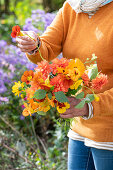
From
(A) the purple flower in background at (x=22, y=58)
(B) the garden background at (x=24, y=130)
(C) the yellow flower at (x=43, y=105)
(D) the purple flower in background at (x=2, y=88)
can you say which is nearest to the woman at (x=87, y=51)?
(C) the yellow flower at (x=43, y=105)

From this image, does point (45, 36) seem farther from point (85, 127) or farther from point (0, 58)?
point (0, 58)

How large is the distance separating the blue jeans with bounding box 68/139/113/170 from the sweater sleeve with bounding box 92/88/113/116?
0.93 ft

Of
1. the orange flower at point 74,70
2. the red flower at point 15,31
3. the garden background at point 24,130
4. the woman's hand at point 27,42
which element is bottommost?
the garden background at point 24,130

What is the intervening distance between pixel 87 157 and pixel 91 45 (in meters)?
0.66

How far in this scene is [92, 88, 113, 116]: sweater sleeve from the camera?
3.84 ft

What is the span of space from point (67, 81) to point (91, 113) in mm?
225

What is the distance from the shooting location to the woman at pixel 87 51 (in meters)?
1.26

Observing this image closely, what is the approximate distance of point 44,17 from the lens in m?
2.68

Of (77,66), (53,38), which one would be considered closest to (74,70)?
(77,66)

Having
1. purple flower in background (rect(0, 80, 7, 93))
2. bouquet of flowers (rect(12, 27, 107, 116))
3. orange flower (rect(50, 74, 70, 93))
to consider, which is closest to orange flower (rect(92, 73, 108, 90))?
bouquet of flowers (rect(12, 27, 107, 116))

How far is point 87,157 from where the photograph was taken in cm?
151

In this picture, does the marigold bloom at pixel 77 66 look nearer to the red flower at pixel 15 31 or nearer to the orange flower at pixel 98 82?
the orange flower at pixel 98 82

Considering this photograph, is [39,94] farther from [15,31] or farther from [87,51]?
[87,51]

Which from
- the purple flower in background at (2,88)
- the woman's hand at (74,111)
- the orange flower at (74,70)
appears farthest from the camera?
the purple flower in background at (2,88)
